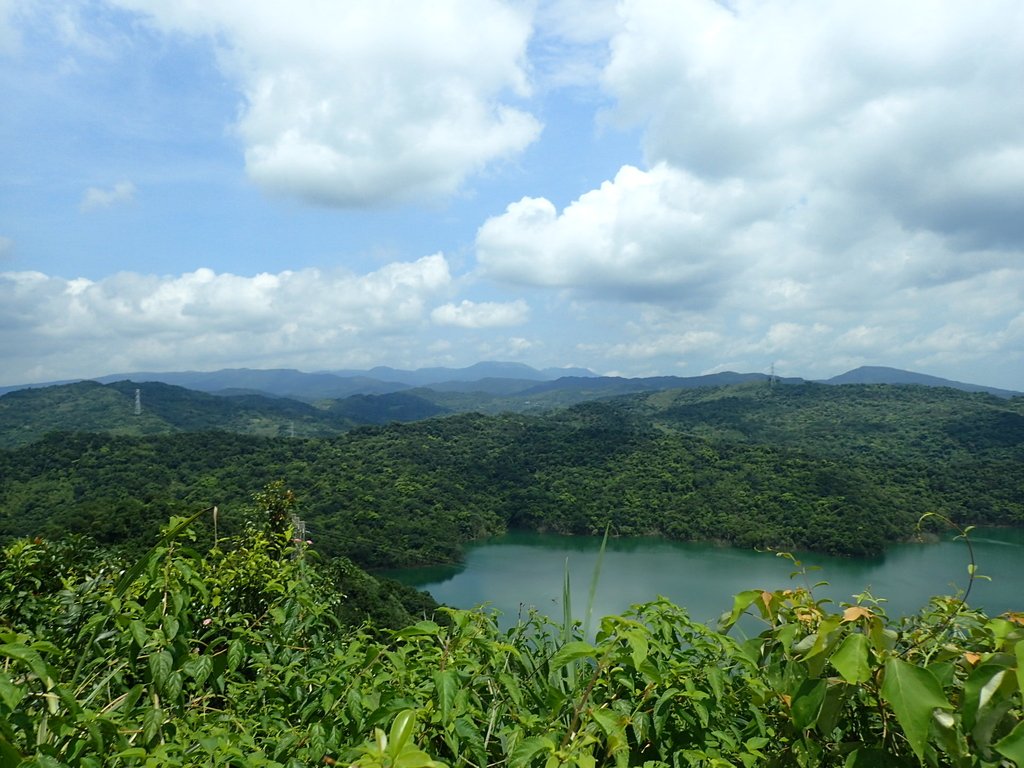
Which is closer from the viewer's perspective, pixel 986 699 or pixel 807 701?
pixel 986 699

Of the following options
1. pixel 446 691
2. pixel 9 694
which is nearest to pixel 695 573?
pixel 446 691

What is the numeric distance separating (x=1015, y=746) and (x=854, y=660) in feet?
0.53

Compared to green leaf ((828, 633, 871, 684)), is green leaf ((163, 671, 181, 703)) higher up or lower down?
lower down

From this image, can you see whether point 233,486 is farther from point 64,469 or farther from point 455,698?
point 455,698

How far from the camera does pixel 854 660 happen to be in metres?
0.74

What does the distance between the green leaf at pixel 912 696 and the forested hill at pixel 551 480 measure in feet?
81.1

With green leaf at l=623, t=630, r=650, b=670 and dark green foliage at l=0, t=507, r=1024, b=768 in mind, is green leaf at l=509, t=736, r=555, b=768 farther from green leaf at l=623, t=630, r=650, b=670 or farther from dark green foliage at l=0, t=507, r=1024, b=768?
green leaf at l=623, t=630, r=650, b=670

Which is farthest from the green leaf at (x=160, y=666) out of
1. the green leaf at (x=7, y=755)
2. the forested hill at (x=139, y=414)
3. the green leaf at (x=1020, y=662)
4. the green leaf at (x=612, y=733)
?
the forested hill at (x=139, y=414)

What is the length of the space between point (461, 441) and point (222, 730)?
68.1 meters

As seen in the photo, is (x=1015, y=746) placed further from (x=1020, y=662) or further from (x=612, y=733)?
(x=612, y=733)

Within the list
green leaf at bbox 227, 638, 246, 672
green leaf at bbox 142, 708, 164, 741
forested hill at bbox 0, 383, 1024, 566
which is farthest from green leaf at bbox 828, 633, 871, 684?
forested hill at bbox 0, 383, 1024, 566

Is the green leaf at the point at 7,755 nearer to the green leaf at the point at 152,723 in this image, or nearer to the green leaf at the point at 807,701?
the green leaf at the point at 152,723

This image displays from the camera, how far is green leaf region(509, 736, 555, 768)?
86cm

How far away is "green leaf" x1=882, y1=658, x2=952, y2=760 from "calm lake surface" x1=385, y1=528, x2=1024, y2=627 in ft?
76.6
